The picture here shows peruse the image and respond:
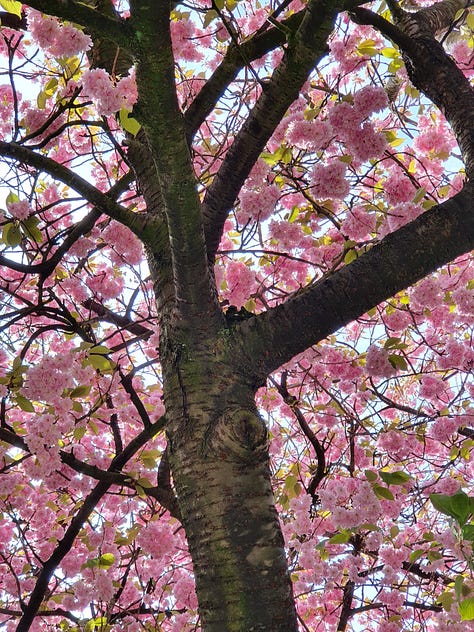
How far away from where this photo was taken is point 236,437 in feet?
5.14

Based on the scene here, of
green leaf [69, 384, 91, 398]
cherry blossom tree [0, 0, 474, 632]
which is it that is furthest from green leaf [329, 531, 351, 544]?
green leaf [69, 384, 91, 398]

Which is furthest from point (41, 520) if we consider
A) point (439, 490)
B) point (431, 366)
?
point (431, 366)

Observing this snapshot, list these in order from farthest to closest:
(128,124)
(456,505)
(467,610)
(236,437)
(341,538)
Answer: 1. (341,538)
2. (128,124)
3. (236,437)
4. (467,610)
5. (456,505)

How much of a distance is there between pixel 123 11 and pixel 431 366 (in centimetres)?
358

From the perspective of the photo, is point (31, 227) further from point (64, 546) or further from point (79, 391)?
point (64, 546)

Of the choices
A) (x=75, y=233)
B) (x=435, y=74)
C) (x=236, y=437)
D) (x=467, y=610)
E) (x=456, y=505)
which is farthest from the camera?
(x=75, y=233)

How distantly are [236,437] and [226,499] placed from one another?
0.16 m

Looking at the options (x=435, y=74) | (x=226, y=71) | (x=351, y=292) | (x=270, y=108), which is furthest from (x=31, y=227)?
(x=435, y=74)

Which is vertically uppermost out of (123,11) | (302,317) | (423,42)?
(123,11)

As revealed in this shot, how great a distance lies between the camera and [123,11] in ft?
12.9

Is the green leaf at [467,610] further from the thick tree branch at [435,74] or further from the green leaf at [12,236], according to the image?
the green leaf at [12,236]

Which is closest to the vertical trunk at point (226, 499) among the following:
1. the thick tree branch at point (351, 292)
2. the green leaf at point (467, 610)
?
the thick tree branch at point (351, 292)

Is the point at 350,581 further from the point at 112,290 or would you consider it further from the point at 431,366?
the point at 112,290

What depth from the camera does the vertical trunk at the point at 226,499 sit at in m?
1.38
